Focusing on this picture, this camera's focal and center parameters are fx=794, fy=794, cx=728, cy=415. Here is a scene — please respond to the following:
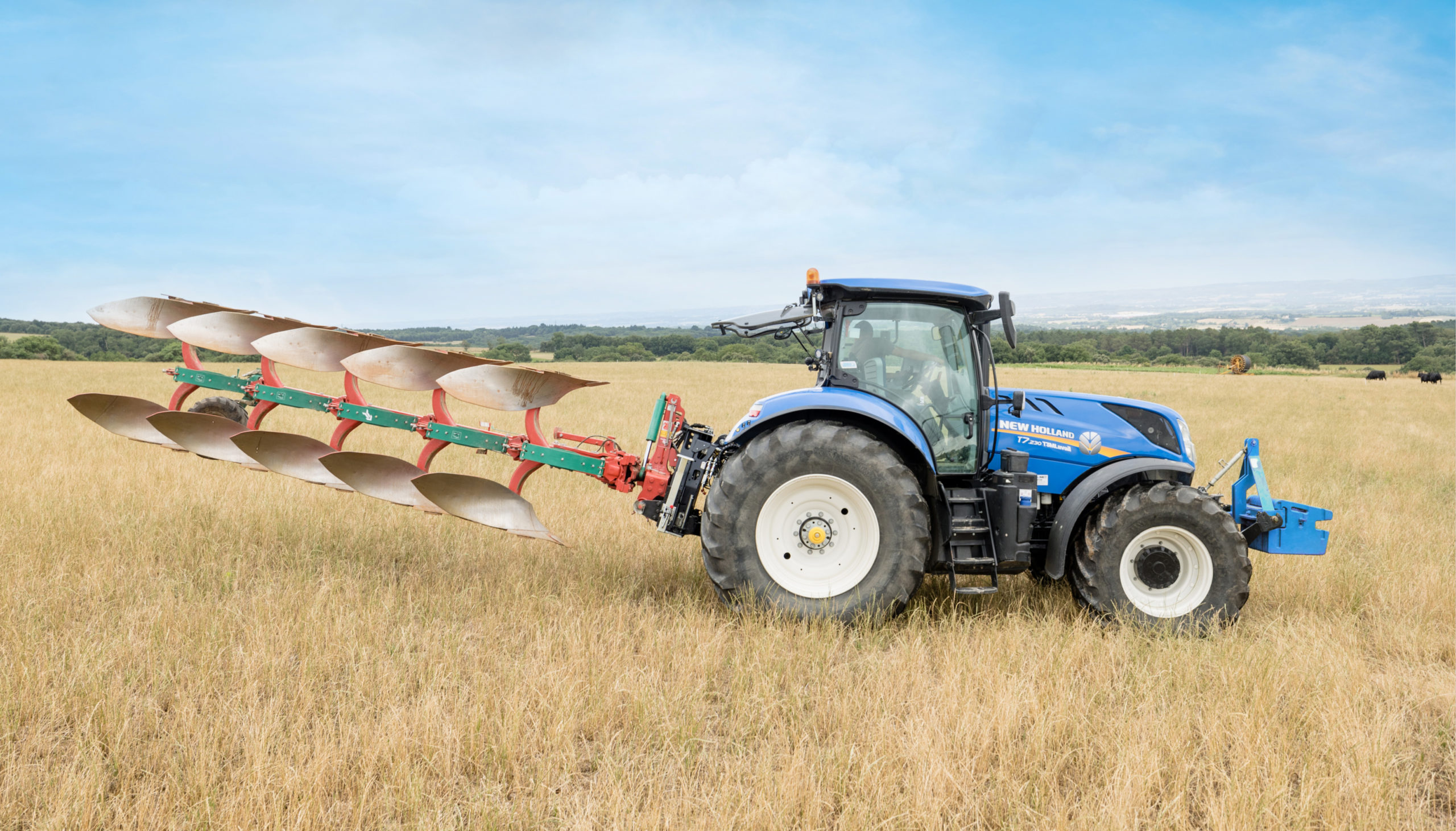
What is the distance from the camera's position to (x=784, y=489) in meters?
4.98

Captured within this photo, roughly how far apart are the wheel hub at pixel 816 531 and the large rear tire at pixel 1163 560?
1.70 meters

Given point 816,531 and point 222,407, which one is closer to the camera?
point 816,531

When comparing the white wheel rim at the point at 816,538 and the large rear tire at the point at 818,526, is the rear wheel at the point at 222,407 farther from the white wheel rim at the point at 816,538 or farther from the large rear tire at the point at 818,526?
the white wheel rim at the point at 816,538

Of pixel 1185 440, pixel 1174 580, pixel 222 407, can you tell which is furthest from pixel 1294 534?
pixel 222 407

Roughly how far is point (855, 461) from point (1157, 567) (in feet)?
7.19

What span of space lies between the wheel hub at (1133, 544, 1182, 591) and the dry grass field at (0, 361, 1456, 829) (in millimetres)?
400

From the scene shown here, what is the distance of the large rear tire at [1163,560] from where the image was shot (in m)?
5.06

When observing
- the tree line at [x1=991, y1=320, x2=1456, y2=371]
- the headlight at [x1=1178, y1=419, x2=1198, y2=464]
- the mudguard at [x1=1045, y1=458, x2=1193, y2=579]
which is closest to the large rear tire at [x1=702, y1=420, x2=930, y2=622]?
the mudguard at [x1=1045, y1=458, x2=1193, y2=579]

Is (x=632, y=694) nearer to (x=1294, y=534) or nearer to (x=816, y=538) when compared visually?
(x=816, y=538)

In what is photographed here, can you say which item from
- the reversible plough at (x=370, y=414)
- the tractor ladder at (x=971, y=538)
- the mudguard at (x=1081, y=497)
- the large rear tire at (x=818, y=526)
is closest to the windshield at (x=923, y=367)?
the tractor ladder at (x=971, y=538)

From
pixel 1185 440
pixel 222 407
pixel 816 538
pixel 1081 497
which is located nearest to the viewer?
pixel 816 538

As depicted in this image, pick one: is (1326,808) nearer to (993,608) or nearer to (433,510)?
(993,608)

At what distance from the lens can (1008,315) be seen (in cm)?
507

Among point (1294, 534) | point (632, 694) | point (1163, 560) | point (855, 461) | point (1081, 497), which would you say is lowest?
point (632, 694)
